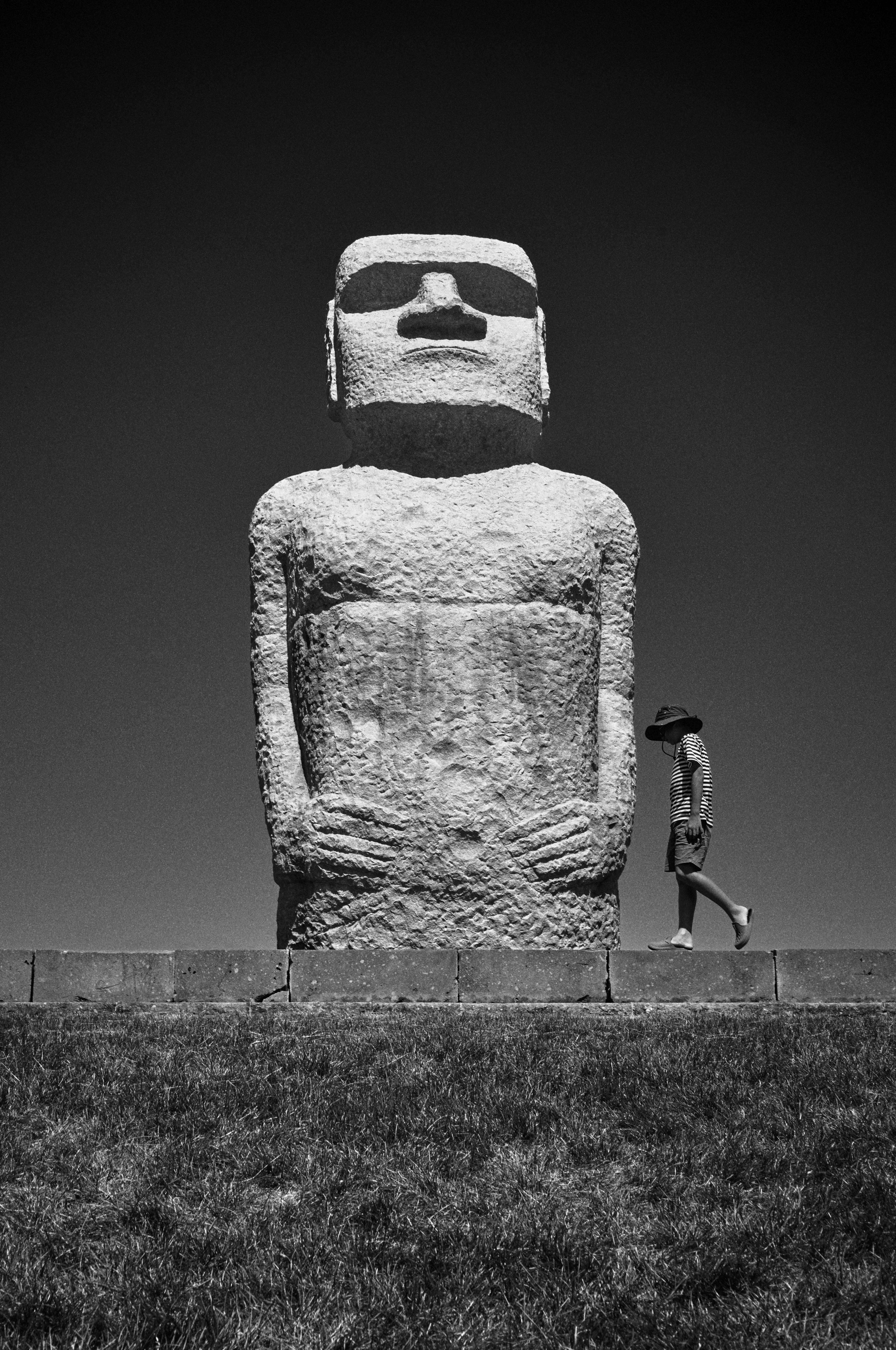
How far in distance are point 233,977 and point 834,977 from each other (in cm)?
356

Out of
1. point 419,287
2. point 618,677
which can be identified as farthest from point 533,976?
point 419,287

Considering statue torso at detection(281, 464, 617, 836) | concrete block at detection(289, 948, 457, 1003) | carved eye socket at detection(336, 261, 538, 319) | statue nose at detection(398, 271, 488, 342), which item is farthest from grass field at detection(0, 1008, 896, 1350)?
carved eye socket at detection(336, 261, 538, 319)

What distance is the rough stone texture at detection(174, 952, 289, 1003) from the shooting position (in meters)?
9.21

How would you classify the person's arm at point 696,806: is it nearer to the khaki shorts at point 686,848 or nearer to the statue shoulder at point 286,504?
the khaki shorts at point 686,848

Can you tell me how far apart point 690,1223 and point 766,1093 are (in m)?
1.53

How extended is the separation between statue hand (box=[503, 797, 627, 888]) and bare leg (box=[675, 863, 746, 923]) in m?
0.76

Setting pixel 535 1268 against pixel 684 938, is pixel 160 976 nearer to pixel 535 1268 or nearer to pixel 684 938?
pixel 684 938

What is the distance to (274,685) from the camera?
1121cm

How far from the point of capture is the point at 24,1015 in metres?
8.19

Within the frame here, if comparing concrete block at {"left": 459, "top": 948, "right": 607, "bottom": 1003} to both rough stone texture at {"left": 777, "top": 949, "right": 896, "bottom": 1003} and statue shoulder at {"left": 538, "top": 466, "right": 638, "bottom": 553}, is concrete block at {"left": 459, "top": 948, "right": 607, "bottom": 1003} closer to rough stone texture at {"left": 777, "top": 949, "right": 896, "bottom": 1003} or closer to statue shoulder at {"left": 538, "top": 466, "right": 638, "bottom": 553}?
rough stone texture at {"left": 777, "top": 949, "right": 896, "bottom": 1003}

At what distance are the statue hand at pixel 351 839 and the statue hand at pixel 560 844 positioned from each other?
0.80m

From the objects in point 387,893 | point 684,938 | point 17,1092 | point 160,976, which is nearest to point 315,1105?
point 17,1092

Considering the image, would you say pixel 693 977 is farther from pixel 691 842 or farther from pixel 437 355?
pixel 437 355

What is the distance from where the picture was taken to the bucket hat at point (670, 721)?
38.8 feet
